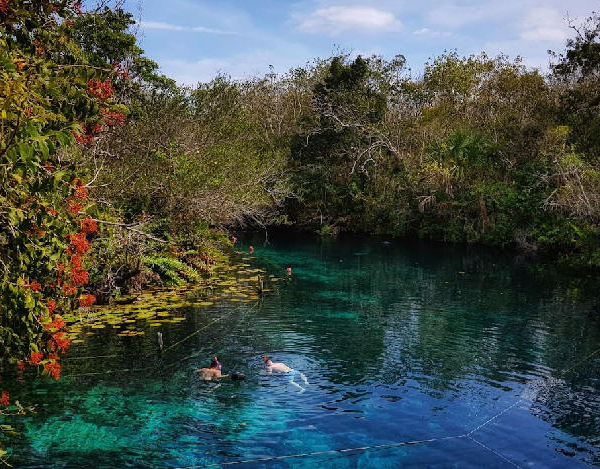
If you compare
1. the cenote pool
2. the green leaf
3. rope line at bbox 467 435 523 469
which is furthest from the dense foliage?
rope line at bbox 467 435 523 469

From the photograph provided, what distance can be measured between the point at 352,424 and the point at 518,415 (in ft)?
12.7

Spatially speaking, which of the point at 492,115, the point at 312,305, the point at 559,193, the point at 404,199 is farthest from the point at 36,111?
the point at 492,115

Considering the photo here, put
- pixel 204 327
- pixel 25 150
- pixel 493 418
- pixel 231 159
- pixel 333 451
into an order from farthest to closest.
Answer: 1. pixel 231 159
2. pixel 204 327
3. pixel 493 418
4. pixel 333 451
5. pixel 25 150

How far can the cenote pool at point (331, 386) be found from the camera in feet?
37.2

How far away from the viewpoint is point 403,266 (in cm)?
3466

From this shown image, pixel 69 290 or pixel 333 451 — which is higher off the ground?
pixel 69 290

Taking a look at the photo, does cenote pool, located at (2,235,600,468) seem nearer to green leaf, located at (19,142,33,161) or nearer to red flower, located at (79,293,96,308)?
red flower, located at (79,293,96,308)

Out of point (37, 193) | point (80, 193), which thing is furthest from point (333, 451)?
point (37, 193)

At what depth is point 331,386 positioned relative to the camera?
14617mm

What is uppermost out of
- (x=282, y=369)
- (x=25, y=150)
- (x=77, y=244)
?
(x=25, y=150)

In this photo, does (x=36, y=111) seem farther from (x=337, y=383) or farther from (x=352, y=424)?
(x=337, y=383)

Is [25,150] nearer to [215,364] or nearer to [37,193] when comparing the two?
[37,193]

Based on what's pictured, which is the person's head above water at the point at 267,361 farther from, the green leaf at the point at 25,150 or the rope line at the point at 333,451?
the green leaf at the point at 25,150

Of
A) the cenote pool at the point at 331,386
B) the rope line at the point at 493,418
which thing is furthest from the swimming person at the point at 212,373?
the rope line at the point at 493,418
